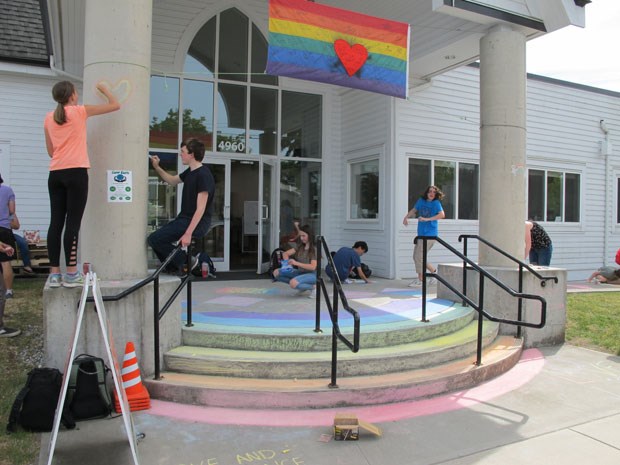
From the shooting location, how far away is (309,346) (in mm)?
4520

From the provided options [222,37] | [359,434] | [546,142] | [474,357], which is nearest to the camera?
[359,434]

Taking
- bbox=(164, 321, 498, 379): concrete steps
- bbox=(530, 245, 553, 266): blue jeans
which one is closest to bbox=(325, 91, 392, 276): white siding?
bbox=(530, 245, 553, 266): blue jeans

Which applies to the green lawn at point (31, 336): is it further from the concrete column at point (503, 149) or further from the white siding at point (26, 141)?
the white siding at point (26, 141)

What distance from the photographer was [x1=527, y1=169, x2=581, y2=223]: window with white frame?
487 inches

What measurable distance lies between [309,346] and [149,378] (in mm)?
1425

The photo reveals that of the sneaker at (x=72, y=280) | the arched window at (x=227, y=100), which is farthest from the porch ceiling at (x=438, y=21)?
the sneaker at (x=72, y=280)

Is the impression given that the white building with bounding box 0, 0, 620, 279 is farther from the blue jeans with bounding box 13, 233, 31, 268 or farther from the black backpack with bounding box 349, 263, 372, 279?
the blue jeans with bounding box 13, 233, 31, 268

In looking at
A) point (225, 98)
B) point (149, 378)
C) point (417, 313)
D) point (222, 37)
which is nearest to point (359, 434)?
point (149, 378)

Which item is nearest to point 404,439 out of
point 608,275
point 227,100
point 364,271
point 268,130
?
point 608,275

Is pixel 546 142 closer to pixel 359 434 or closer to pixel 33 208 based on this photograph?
pixel 359 434

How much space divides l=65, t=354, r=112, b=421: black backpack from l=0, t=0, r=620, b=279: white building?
5.87 metres

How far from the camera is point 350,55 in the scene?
635 centimetres

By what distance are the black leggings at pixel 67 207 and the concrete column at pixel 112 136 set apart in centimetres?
29

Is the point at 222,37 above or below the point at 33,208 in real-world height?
above
